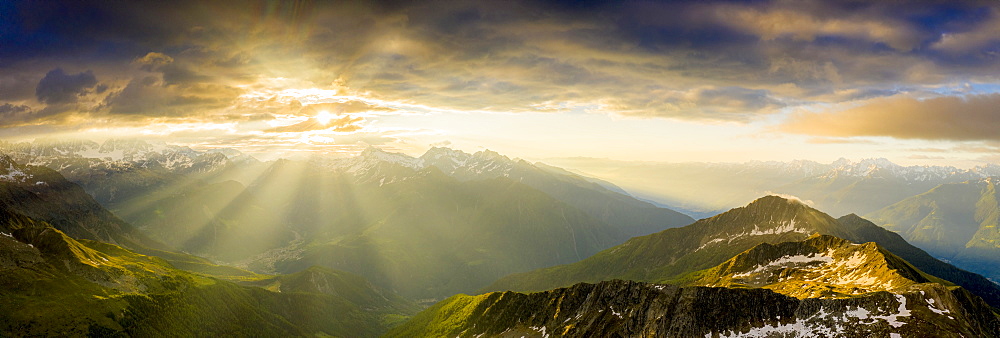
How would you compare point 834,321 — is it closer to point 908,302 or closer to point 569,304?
point 908,302

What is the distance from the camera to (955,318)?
11806cm

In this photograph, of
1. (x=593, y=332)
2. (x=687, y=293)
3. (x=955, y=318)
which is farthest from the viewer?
(x=593, y=332)

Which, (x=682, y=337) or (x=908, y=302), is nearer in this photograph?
(x=908, y=302)

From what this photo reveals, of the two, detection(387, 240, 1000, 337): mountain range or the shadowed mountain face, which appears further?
detection(387, 240, 1000, 337): mountain range

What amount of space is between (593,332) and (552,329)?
1020 inches

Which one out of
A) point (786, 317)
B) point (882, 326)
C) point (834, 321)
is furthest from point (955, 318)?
point (786, 317)

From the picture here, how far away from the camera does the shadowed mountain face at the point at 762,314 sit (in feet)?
394

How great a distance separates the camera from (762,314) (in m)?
142

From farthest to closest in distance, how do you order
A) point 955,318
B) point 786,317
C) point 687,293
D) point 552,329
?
point 552,329 → point 687,293 → point 786,317 → point 955,318

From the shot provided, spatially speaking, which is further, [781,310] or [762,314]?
[762,314]

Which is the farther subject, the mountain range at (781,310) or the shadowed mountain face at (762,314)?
the mountain range at (781,310)

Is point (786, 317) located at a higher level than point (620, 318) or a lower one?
higher

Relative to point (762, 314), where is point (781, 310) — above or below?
above

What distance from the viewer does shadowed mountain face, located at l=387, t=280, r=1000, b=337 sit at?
12005cm
